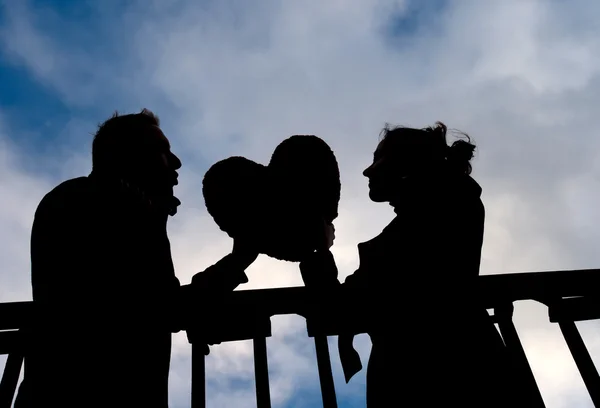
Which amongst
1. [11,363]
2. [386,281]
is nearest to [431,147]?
[386,281]

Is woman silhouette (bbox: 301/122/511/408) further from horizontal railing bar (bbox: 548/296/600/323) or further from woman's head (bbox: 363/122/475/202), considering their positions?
horizontal railing bar (bbox: 548/296/600/323)

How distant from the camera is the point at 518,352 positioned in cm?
145

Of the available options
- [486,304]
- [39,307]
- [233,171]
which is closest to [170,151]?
[233,171]

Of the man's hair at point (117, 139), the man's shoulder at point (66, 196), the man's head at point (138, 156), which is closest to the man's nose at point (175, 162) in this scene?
the man's head at point (138, 156)

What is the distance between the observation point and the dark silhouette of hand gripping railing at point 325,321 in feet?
4.44

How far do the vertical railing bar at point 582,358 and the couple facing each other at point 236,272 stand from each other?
0.22 m

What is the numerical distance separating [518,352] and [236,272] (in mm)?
993

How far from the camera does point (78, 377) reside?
1.24 metres

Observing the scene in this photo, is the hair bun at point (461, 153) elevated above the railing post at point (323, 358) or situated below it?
above

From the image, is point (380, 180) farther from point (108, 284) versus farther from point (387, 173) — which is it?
point (108, 284)

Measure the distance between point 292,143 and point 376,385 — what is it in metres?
0.92

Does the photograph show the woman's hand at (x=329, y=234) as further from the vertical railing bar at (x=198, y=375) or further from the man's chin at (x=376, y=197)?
the vertical railing bar at (x=198, y=375)

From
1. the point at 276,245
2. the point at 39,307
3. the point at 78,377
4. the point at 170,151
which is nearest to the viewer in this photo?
the point at 78,377

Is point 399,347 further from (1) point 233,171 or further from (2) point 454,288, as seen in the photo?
(1) point 233,171
